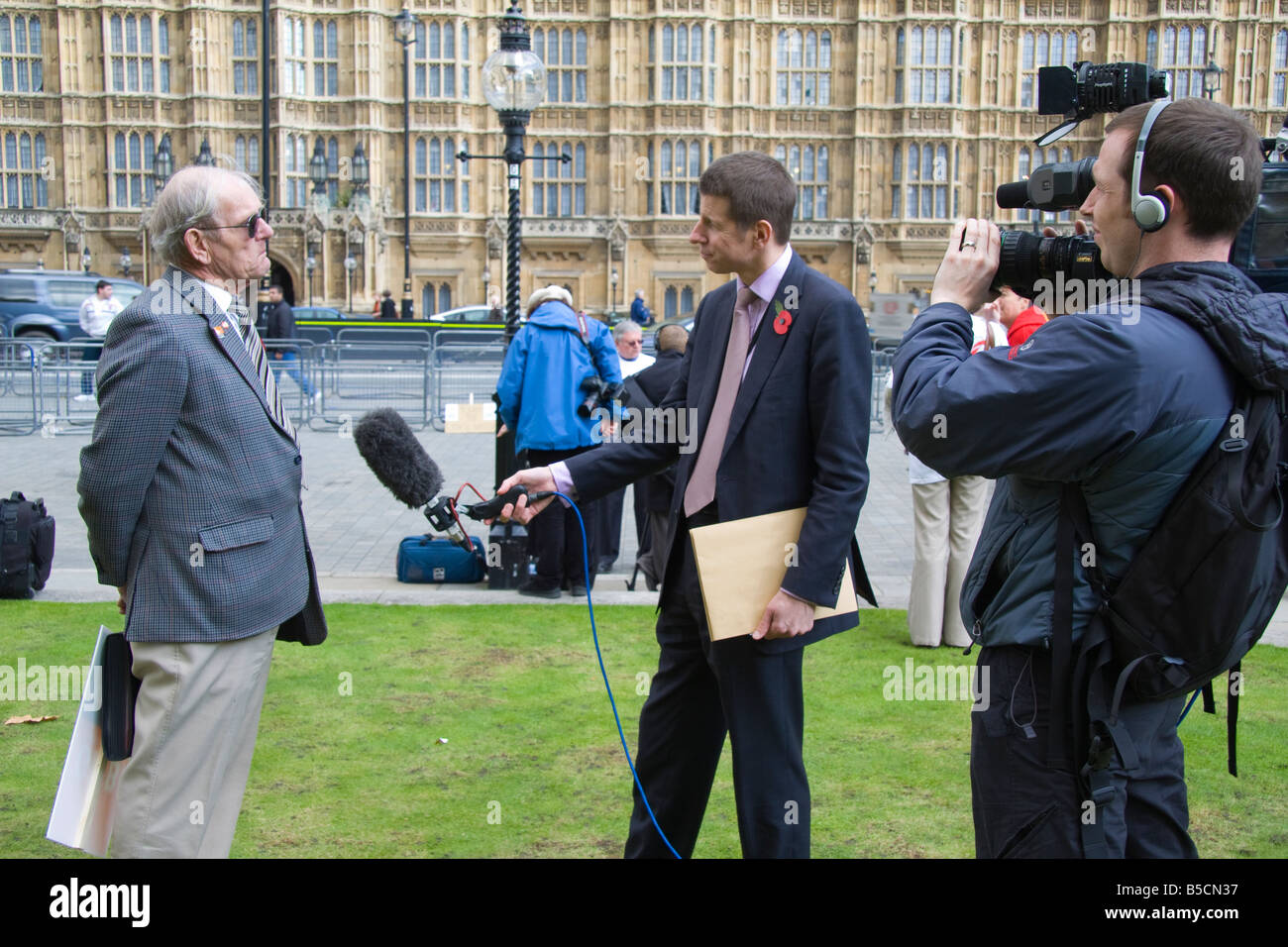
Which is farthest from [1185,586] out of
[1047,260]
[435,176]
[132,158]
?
[132,158]

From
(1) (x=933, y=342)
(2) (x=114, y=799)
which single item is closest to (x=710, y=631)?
(1) (x=933, y=342)

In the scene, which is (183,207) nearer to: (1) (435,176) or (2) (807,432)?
(2) (807,432)

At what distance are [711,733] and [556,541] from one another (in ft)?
14.0

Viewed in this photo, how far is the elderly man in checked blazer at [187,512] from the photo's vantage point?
10.3ft

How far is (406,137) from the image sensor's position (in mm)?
38219

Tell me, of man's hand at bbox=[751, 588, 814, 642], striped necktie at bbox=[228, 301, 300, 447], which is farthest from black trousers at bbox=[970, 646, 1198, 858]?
striped necktie at bbox=[228, 301, 300, 447]

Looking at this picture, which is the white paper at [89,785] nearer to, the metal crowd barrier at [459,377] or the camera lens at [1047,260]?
the camera lens at [1047,260]

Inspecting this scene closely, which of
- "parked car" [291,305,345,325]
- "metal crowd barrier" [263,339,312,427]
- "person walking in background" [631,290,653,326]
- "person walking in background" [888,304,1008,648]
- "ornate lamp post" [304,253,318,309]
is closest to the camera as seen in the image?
"person walking in background" [888,304,1008,648]

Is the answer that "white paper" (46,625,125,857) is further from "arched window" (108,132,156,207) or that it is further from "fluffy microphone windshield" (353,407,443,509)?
"arched window" (108,132,156,207)

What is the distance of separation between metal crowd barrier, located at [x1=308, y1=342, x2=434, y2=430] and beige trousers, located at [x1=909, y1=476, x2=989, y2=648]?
37.1 ft

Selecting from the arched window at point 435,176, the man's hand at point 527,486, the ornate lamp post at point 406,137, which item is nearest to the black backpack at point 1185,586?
the man's hand at point 527,486

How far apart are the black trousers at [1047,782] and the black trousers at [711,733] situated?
0.88 metres

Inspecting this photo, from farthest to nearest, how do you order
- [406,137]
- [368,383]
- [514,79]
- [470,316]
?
[406,137] < [470,316] < [368,383] < [514,79]

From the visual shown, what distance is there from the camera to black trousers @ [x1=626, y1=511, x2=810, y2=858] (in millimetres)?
3354
